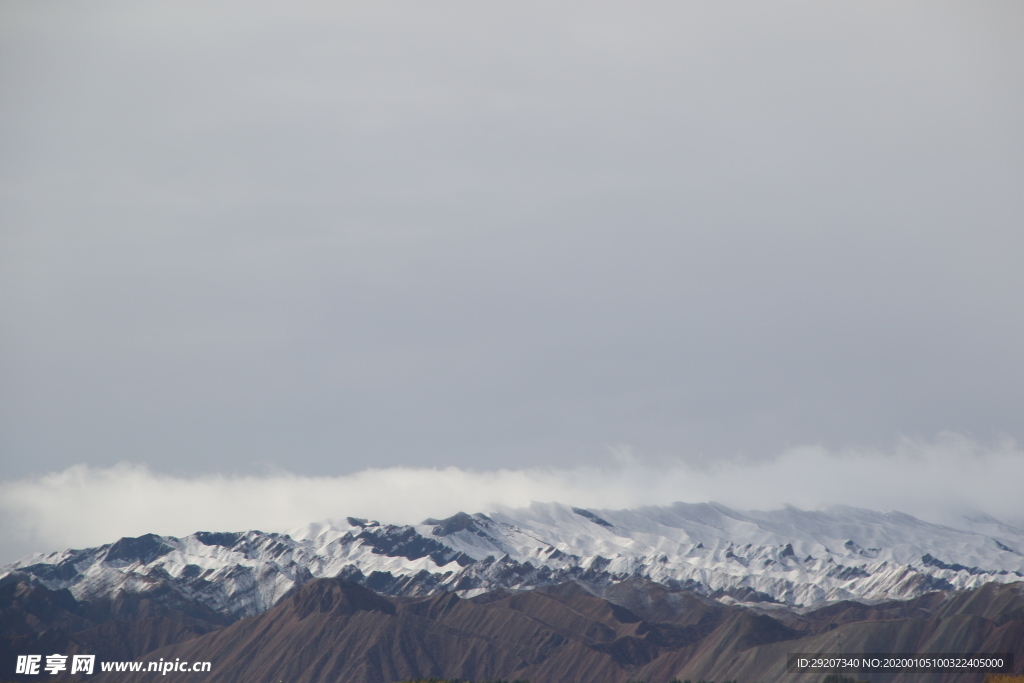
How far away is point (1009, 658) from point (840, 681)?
45375 millimetres

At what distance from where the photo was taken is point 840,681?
169625 mm

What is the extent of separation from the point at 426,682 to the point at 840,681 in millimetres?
57339

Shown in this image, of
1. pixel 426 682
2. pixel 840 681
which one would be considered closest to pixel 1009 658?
pixel 840 681

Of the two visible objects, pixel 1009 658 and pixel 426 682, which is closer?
pixel 426 682

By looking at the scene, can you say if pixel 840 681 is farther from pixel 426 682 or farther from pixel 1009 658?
pixel 426 682

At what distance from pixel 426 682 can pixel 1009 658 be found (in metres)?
97.6

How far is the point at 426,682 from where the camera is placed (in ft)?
548

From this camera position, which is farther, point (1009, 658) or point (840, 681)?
point (1009, 658)

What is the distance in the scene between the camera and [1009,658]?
19812 centimetres
